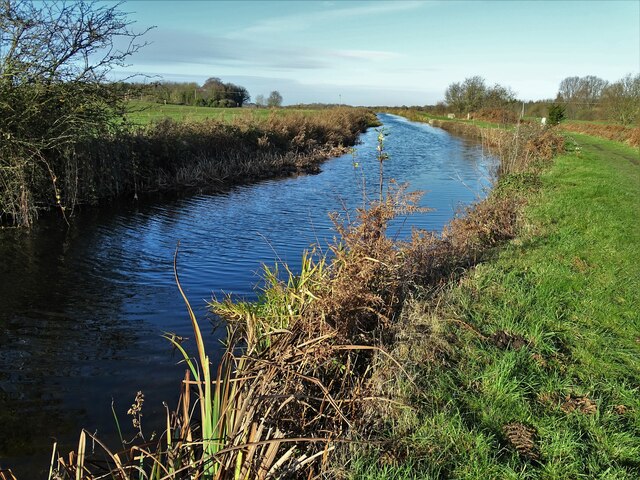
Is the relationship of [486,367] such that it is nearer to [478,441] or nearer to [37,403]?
[478,441]

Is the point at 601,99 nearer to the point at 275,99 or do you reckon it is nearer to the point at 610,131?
the point at 610,131

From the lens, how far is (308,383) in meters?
4.25

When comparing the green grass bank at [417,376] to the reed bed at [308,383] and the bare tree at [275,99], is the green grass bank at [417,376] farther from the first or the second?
the bare tree at [275,99]

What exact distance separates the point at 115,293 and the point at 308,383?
5669 mm

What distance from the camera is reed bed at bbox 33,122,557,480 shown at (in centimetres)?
288

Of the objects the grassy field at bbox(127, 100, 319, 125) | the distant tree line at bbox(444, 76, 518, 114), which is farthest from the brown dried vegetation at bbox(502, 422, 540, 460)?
the distant tree line at bbox(444, 76, 518, 114)

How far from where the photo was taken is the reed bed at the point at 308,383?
Result: 2.88 m

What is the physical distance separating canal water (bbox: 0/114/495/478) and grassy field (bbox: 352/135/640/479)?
8.20ft

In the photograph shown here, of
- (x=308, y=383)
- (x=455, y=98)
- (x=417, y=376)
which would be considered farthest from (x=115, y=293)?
(x=455, y=98)

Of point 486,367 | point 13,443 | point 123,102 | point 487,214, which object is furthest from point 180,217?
point 486,367

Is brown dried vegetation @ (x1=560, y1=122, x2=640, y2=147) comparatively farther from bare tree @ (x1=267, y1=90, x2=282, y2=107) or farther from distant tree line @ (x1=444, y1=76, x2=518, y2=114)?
bare tree @ (x1=267, y1=90, x2=282, y2=107)

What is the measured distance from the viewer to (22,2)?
11.6 meters

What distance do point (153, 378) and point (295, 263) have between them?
4.83 metres

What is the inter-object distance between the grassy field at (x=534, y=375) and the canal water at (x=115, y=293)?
2.50 meters
